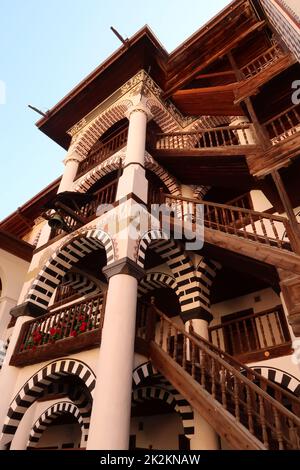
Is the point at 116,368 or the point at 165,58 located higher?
the point at 165,58

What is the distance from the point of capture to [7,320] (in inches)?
457

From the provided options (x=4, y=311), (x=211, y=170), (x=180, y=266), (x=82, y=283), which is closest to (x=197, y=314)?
(x=180, y=266)

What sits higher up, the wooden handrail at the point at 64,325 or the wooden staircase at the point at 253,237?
the wooden staircase at the point at 253,237

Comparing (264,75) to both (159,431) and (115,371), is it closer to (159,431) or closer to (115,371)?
(115,371)

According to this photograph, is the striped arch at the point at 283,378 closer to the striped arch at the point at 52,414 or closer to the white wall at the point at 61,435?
the striped arch at the point at 52,414

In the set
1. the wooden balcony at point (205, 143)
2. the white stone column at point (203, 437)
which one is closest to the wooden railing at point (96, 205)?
the wooden balcony at point (205, 143)

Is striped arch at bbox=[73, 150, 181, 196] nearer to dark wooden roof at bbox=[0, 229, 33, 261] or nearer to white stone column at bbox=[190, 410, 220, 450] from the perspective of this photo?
dark wooden roof at bbox=[0, 229, 33, 261]

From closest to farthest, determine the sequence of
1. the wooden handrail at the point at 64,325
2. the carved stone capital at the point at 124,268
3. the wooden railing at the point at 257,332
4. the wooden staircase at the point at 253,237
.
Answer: the wooden staircase at the point at 253,237
the carved stone capital at the point at 124,268
the wooden handrail at the point at 64,325
the wooden railing at the point at 257,332

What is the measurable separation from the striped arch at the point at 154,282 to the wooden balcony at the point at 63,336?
8.41 ft

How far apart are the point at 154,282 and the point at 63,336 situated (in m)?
3.40

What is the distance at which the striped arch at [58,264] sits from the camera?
25.9ft

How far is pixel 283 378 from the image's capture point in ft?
19.7

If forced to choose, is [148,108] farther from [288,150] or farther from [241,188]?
[288,150]

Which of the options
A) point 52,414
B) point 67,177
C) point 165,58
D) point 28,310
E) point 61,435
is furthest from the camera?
point 61,435
